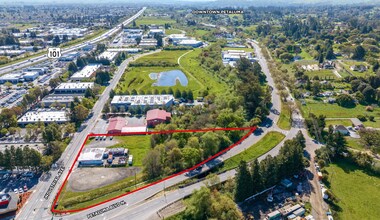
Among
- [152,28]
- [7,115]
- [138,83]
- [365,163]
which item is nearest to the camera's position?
[365,163]

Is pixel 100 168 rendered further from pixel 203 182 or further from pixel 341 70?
pixel 341 70

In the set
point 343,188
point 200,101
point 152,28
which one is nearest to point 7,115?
point 200,101

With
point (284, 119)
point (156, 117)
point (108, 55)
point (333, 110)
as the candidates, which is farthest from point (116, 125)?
point (108, 55)

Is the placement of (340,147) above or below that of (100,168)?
above

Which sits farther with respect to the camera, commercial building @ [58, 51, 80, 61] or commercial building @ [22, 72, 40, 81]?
commercial building @ [58, 51, 80, 61]

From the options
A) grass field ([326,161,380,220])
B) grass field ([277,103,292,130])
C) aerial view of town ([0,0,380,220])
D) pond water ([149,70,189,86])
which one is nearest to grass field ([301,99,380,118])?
aerial view of town ([0,0,380,220])

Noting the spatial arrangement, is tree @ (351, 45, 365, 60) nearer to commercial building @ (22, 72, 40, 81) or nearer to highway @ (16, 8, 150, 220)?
highway @ (16, 8, 150, 220)

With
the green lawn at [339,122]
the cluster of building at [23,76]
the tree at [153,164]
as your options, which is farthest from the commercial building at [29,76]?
the green lawn at [339,122]

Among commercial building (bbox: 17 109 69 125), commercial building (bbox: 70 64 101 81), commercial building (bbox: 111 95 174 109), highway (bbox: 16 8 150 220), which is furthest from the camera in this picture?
commercial building (bbox: 70 64 101 81)
